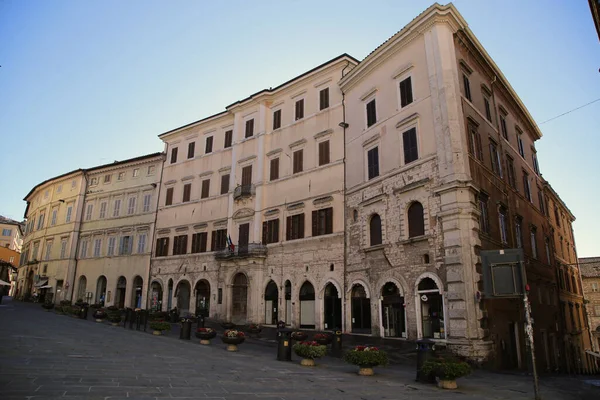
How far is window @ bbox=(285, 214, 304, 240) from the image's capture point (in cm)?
2730

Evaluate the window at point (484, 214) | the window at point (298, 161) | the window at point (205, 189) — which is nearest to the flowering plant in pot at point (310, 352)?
the window at point (484, 214)

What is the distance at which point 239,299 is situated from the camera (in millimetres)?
30141

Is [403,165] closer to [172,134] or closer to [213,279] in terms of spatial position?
[213,279]

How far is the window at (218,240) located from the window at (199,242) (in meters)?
0.84

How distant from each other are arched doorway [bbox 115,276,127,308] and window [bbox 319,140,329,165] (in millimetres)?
22913

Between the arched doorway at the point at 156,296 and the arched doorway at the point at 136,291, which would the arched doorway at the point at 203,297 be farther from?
the arched doorway at the point at 136,291

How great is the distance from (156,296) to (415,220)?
24949mm

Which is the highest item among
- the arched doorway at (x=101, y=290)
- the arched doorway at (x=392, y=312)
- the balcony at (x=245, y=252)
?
the balcony at (x=245, y=252)

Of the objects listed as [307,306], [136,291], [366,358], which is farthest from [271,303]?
[366,358]

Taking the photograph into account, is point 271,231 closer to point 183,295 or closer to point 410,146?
point 183,295

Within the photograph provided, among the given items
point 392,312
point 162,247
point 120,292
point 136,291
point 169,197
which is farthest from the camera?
point 120,292

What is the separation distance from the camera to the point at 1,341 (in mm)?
14031

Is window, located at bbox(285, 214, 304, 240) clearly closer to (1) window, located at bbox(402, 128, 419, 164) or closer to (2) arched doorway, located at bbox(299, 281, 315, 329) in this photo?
(2) arched doorway, located at bbox(299, 281, 315, 329)

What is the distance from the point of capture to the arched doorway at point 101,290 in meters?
39.7
